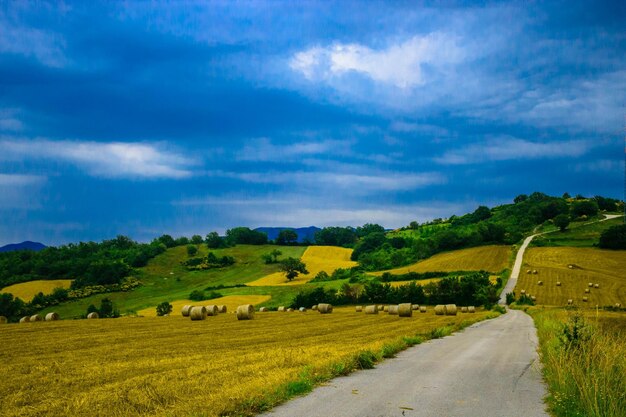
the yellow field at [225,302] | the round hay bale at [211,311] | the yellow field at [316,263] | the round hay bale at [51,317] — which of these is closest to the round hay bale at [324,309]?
the round hay bale at [211,311]

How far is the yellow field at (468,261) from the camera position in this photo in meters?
112

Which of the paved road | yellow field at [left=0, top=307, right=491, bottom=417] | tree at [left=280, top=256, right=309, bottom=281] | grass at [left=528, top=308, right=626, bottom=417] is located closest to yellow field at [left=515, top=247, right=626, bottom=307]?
tree at [left=280, top=256, right=309, bottom=281]

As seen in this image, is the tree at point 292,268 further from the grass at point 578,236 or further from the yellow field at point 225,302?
the grass at point 578,236

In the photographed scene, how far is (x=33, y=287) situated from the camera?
11575 centimetres

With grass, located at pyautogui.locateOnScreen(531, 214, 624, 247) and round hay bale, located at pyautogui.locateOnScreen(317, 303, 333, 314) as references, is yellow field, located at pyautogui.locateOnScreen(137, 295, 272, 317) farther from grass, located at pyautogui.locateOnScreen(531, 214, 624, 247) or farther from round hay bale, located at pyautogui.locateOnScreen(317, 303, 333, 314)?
grass, located at pyautogui.locateOnScreen(531, 214, 624, 247)

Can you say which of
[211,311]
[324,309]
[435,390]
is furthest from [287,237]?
[435,390]

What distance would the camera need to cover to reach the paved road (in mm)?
11019

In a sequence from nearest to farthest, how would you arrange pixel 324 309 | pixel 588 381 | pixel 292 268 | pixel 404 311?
pixel 588 381, pixel 404 311, pixel 324 309, pixel 292 268

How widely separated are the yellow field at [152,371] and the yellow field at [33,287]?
9388cm

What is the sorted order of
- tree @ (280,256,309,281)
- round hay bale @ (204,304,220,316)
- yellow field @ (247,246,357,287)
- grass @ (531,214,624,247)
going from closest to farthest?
1. round hay bale @ (204,304,220,316)
2. yellow field @ (247,246,357,287)
3. tree @ (280,256,309,281)
4. grass @ (531,214,624,247)

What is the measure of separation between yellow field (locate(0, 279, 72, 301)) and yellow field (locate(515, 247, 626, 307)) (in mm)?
95153

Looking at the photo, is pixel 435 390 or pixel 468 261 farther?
pixel 468 261

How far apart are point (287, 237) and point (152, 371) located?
17110cm

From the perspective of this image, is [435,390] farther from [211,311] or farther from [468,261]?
[468,261]
